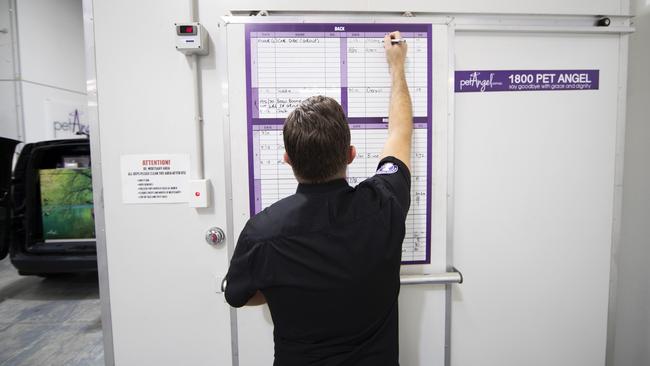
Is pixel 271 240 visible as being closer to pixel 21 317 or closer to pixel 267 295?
pixel 267 295

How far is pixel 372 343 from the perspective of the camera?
845 mm

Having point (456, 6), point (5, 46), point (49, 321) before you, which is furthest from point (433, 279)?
point (5, 46)

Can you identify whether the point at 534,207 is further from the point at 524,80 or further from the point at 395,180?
the point at 395,180

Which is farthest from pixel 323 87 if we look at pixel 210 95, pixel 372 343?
pixel 372 343

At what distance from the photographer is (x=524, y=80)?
128 centimetres

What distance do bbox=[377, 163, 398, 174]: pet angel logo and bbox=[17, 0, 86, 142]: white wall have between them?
14.2ft

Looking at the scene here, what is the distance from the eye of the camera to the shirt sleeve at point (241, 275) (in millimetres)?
775

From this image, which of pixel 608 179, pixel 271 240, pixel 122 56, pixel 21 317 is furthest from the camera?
pixel 21 317

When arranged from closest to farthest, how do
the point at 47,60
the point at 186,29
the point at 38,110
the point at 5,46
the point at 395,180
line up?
the point at 395,180, the point at 186,29, the point at 5,46, the point at 38,110, the point at 47,60

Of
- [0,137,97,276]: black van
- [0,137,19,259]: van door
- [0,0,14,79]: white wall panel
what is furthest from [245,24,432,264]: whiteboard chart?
[0,0,14,79]: white wall panel

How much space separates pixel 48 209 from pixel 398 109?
317 centimetres

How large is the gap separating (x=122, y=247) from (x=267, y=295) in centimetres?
85

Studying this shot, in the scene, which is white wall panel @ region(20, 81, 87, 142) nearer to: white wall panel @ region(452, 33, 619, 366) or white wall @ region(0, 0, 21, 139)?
white wall @ region(0, 0, 21, 139)

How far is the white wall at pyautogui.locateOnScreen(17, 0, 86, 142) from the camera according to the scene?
11.1ft
